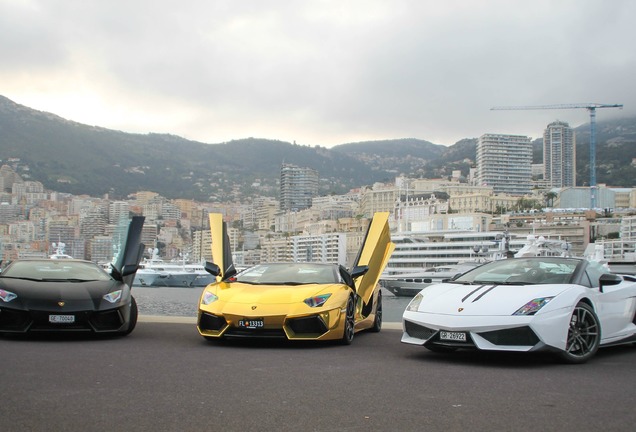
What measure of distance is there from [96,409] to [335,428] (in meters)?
1.60

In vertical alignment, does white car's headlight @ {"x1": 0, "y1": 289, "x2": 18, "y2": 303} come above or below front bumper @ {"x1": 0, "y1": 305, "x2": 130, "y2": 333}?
above

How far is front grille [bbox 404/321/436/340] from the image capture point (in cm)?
794

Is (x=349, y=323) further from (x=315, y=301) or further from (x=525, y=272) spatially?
(x=525, y=272)

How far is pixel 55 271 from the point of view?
34.0 ft

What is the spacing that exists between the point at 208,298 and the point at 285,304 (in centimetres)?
105

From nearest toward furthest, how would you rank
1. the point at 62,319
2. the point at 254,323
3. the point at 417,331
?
the point at 417,331, the point at 254,323, the point at 62,319

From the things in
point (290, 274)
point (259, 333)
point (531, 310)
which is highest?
point (290, 274)

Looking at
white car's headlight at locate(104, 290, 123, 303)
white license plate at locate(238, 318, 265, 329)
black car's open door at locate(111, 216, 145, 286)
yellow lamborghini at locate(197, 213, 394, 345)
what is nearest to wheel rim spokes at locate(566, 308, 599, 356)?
yellow lamborghini at locate(197, 213, 394, 345)

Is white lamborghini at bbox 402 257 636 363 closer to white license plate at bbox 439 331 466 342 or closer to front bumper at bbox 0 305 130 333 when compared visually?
white license plate at bbox 439 331 466 342

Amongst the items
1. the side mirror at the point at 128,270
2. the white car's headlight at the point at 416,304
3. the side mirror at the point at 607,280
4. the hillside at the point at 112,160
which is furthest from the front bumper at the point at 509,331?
the hillside at the point at 112,160

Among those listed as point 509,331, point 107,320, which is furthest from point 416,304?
point 107,320

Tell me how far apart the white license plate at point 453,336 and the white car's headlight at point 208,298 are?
118 inches

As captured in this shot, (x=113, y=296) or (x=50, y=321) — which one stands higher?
(x=113, y=296)

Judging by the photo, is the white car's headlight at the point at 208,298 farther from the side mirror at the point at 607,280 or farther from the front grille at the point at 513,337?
the side mirror at the point at 607,280
